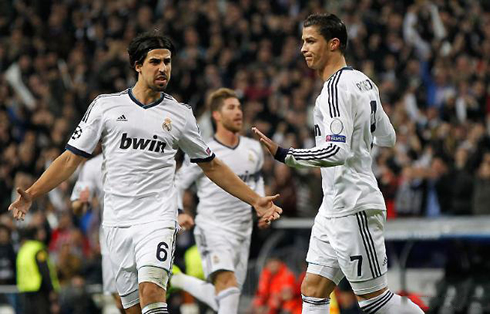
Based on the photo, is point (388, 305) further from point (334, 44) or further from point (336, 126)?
point (334, 44)

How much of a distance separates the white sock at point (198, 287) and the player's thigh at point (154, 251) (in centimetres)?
255

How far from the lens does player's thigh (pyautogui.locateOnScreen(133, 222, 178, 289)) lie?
7.81 m

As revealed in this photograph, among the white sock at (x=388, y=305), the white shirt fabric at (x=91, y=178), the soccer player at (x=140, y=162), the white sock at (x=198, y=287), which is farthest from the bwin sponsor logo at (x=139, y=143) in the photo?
the white sock at (x=198, y=287)

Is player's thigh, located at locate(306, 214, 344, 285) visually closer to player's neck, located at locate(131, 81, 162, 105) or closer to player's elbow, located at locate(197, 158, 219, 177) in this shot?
player's elbow, located at locate(197, 158, 219, 177)

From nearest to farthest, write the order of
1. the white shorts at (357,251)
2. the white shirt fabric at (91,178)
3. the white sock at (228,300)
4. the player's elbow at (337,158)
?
the player's elbow at (337,158) < the white shorts at (357,251) < the white sock at (228,300) < the white shirt fabric at (91,178)

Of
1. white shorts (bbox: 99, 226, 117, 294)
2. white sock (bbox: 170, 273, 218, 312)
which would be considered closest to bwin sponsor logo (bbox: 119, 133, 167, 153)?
white shorts (bbox: 99, 226, 117, 294)

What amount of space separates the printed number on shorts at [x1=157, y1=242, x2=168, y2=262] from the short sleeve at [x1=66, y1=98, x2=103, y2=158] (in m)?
0.92

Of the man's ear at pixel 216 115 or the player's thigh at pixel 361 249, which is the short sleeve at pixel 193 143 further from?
the man's ear at pixel 216 115

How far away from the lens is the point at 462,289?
1359cm

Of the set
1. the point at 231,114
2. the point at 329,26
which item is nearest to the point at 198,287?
the point at 231,114

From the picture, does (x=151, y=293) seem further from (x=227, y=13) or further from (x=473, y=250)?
(x=227, y=13)

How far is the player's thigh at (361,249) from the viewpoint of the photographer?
7.63 metres

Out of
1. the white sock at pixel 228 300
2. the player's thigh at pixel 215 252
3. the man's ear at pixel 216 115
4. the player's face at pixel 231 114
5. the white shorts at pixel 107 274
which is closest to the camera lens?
the white shorts at pixel 107 274

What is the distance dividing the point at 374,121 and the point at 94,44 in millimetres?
14689
